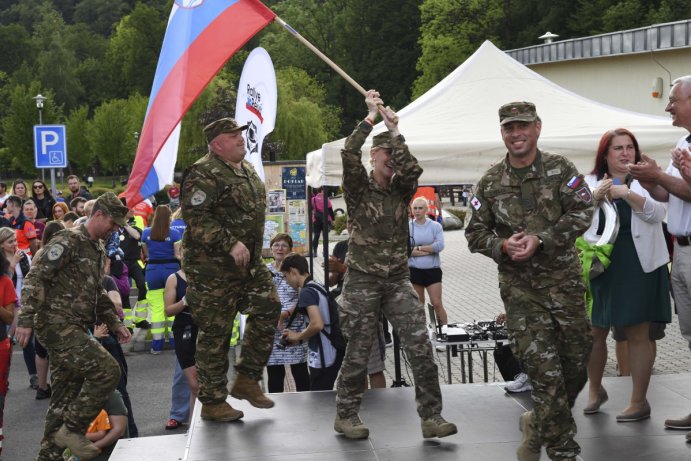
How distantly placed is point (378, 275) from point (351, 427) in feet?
3.35

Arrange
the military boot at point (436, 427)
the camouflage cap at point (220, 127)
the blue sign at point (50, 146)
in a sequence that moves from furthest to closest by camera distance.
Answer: the blue sign at point (50, 146) → the camouflage cap at point (220, 127) → the military boot at point (436, 427)

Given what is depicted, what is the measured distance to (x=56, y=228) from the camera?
360 inches

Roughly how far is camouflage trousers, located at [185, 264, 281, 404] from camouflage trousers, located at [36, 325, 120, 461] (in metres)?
1.09

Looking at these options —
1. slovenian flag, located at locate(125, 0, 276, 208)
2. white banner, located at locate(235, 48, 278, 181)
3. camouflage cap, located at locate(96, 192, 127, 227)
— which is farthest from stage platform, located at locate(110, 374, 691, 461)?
white banner, located at locate(235, 48, 278, 181)

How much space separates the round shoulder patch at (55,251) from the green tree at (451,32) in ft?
208

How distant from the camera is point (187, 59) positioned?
8672 millimetres

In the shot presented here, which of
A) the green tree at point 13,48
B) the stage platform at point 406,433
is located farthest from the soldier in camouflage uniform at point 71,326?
the green tree at point 13,48

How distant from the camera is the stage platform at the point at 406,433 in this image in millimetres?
6020

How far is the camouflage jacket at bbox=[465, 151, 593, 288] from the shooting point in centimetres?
545

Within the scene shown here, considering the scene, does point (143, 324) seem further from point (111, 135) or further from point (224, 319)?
point (111, 135)

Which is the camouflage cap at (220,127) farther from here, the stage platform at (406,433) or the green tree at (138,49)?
the green tree at (138,49)

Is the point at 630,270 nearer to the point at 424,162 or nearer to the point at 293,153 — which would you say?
the point at 424,162

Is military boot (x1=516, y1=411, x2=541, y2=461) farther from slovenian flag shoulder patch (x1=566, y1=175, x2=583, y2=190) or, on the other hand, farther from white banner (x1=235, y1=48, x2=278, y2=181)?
white banner (x1=235, y1=48, x2=278, y2=181)

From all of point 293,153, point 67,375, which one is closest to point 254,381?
point 67,375
